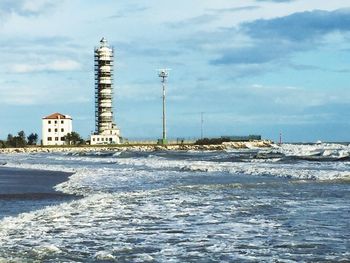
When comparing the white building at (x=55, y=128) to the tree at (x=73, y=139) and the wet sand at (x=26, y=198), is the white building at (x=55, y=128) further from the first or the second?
the wet sand at (x=26, y=198)

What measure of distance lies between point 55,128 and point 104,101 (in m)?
11.7

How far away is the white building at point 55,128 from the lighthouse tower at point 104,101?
636 cm

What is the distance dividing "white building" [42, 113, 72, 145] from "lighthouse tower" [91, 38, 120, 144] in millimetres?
6359

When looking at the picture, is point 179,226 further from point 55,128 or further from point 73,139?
point 55,128

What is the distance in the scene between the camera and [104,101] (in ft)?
327

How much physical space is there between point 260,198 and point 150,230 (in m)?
5.79

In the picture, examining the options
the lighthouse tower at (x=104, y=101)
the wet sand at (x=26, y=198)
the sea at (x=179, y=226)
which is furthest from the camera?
the lighthouse tower at (x=104, y=101)

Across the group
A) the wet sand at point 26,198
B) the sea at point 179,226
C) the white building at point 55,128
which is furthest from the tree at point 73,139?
the sea at point 179,226

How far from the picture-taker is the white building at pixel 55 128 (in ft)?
344

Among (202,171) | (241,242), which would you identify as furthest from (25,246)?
(202,171)

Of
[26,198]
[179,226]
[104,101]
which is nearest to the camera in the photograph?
[179,226]

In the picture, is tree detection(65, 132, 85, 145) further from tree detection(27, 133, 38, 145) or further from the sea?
the sea

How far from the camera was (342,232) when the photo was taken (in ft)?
32.8

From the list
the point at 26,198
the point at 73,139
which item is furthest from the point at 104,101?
the point at 26,198
